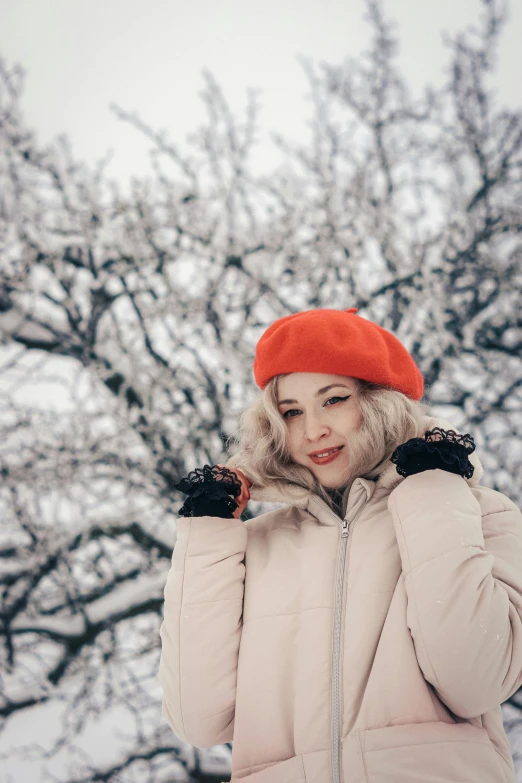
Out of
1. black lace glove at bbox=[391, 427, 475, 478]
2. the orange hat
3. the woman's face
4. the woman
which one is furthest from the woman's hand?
black lace glove at bbox=[391, 427, 475, 478]

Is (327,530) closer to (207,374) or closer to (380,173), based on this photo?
(207,374)

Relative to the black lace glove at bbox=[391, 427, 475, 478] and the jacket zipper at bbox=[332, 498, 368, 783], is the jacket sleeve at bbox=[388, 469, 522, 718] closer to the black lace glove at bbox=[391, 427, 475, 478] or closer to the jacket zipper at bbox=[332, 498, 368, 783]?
the black lace glove at bbox=[391, 427, 475, 478]

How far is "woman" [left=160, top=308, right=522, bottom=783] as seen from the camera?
891 millimetres

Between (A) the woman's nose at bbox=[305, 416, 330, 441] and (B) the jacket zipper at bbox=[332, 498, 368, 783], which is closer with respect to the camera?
(B) the jacket zipper at bbox=[332, 498, 368, 783]

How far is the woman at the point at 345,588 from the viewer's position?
89 cm

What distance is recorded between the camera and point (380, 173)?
3.11 m

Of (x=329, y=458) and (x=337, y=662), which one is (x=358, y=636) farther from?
(x=329, y=458)

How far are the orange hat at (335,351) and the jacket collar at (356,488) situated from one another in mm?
145

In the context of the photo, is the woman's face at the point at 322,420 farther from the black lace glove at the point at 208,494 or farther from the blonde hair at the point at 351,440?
the black lace glove at the point at 208,494

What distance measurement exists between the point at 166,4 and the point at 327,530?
3460mm

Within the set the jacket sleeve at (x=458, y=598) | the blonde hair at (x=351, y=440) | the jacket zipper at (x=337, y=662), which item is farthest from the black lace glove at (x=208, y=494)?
the jacket sleeve at (x=458, y=598)

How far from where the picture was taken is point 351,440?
1.21m

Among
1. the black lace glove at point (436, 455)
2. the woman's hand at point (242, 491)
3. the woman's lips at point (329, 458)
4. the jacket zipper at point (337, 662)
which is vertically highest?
the black lace glove at point (436, 455)

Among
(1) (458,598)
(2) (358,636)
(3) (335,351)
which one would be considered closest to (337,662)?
(2) (358,636)
